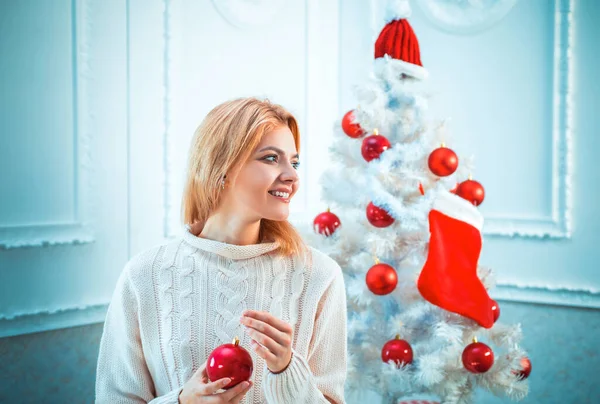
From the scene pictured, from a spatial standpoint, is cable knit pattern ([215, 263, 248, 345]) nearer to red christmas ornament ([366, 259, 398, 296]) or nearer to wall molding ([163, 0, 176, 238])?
red christmas ornament ([366, 259, 398, 296])

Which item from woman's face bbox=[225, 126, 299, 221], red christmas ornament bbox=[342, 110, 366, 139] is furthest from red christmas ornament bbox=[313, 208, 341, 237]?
woman's face bbox=[225, 126, 299, 221]

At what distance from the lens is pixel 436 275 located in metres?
1.86

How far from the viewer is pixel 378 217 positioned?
1.93 m

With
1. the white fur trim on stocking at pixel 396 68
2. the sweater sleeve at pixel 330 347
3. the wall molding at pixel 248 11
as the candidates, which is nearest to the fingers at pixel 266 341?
the sweater sleeve at pixel 330 347

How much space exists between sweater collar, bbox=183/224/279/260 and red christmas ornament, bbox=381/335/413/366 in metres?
0.74

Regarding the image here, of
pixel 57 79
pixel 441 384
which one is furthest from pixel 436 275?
pixel 57 79

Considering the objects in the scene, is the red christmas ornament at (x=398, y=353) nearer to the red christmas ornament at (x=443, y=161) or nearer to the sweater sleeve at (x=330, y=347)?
the sweater sleeve at (x=330, y=347)

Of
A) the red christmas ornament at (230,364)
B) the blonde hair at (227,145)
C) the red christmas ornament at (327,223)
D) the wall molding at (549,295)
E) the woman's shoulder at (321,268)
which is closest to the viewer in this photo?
the red christmas ornament at (230,364)

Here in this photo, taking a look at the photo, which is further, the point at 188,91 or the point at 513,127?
the point at 513,127

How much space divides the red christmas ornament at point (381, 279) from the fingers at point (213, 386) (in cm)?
90

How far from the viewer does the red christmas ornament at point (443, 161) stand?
6.29 feet

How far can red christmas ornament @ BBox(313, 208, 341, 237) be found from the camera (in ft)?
7.02

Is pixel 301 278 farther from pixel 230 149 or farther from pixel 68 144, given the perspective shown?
pixel 68 144

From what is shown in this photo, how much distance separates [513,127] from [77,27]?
80.1 inches
